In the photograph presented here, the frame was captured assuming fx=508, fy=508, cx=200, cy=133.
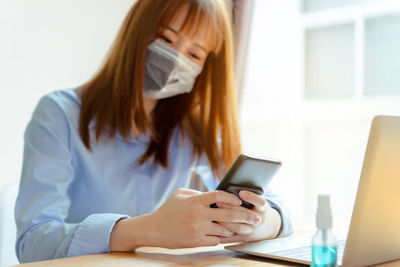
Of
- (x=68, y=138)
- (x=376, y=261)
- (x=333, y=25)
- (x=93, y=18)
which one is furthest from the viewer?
(x=333, y=25)

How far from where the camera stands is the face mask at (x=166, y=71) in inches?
57.6

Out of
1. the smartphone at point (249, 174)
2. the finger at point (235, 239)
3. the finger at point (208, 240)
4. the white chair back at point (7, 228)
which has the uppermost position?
the smartphone at point (249, 174)

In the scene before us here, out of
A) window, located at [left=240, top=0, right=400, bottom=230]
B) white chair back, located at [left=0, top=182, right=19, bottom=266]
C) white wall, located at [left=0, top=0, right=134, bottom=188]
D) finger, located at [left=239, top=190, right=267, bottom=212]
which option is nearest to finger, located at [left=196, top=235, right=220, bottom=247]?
finger, located at [left=239, top=190, right=267, bottom=212]

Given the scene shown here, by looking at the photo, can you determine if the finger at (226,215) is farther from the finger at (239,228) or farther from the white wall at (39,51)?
the white wall at (39,51)

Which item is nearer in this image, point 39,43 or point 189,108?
point 189,108

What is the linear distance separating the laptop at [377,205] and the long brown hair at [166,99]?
2.37 ft

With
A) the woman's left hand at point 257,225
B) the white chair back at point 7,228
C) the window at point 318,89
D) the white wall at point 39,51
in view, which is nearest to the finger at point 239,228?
the woman's left hand at point 257,225

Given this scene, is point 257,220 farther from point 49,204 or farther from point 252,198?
point 49,204

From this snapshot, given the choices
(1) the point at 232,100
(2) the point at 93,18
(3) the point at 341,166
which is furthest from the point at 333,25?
(1) the point at 232,100

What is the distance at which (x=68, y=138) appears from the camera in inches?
55.7

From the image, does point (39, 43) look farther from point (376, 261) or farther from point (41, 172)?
point (376, 261)

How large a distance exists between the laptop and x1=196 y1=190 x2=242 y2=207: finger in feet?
0.46

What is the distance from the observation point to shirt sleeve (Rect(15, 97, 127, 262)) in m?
1.08

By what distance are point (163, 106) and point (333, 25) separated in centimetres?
162
